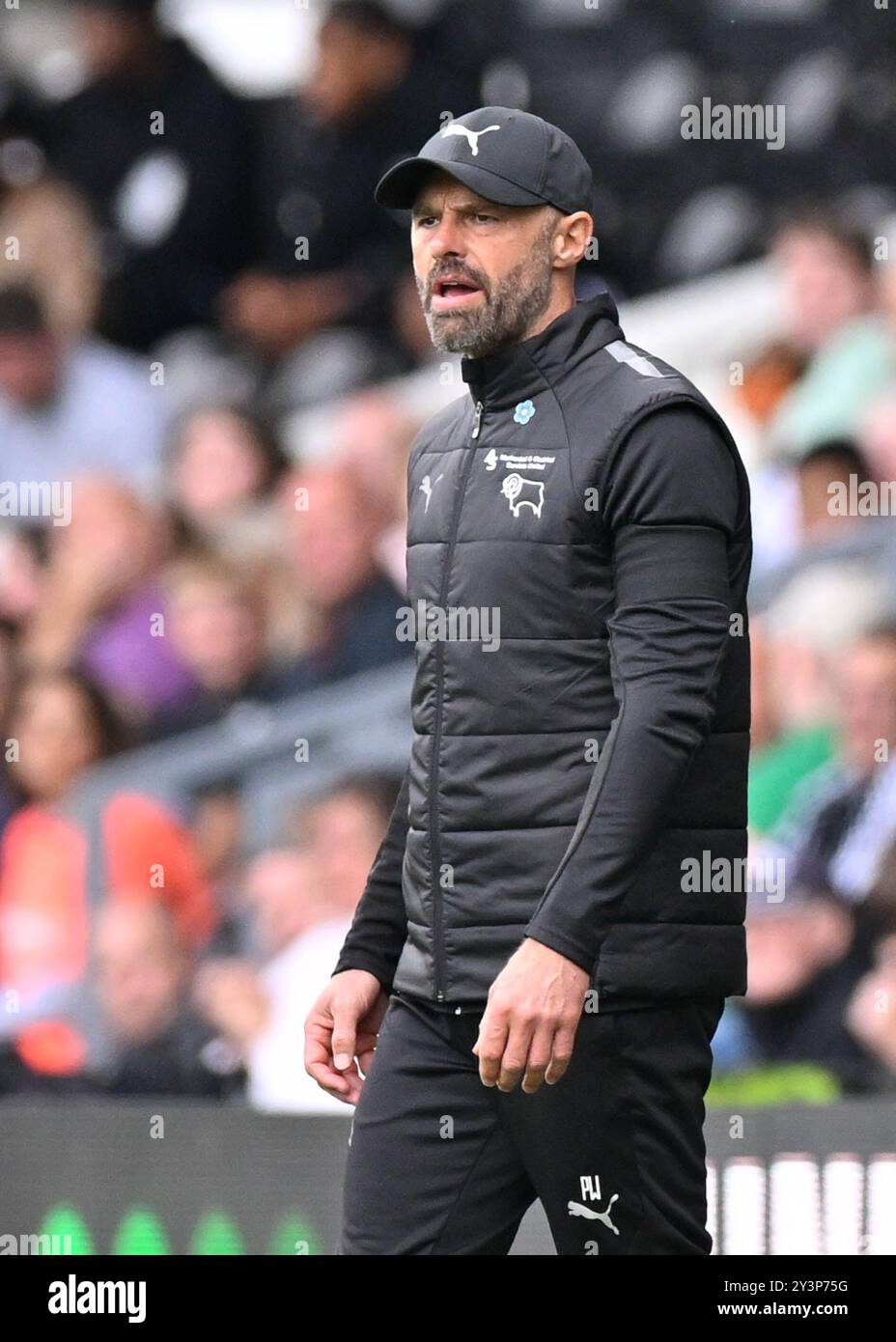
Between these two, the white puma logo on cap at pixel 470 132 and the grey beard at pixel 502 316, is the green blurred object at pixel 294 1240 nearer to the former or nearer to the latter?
the grey beard at pixel 502 316

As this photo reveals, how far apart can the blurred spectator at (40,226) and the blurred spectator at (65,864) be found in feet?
2.85

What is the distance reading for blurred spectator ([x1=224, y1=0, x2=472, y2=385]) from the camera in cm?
494

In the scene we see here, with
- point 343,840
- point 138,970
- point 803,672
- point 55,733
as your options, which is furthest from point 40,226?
point 803,672

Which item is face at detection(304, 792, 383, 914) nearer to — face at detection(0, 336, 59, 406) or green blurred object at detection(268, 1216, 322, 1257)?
→ green blurred object at detection(268, 1216, 322, 1257)

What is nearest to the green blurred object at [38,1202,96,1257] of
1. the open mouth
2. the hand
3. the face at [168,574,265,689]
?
the face at [168,574,265,689]

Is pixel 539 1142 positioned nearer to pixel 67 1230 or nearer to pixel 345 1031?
pixel 345 1031

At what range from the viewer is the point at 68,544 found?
5.03 meters

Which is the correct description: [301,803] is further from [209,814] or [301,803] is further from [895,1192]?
[895,1192]

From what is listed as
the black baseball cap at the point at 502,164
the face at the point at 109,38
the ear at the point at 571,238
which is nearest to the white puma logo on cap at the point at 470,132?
the black baseball cap at the point at 502,164

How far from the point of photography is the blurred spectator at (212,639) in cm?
497
